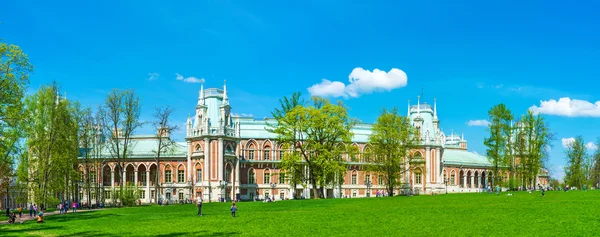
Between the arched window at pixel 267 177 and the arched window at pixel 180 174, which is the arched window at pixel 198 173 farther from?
the arched window at pixel 267 177

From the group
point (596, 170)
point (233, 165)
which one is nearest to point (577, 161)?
point (596, 170)

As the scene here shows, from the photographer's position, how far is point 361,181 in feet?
319

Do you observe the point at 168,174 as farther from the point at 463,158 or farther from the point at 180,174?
the point at 463,158

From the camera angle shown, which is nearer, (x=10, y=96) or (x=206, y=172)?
(x=10, y=96)

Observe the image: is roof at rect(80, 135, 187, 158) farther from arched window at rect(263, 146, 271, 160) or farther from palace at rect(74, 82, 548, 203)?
arched window at rect(263, 146, 271, 160)

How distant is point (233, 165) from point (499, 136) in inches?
1411

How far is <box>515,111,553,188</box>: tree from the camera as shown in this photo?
7625cm

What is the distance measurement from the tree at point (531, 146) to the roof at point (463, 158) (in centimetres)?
2759

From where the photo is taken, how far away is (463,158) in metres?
113

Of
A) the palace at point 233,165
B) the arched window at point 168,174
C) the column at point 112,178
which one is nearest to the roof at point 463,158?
the palace at point 233,165

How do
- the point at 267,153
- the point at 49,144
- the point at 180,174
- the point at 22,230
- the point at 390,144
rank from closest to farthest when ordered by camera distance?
the point at 22,230 < the point at 49,144 < the point at 390,144 < the point at 180,174 < the point at 267,153

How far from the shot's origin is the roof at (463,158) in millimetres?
108406

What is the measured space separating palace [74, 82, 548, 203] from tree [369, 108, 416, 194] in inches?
154

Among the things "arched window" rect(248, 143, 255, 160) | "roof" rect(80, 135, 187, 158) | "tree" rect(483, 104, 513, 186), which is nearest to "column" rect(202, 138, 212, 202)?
"roof" rect(80, 135, 187, 158)
